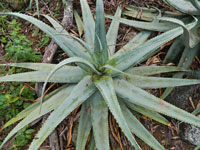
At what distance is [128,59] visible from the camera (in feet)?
3.47

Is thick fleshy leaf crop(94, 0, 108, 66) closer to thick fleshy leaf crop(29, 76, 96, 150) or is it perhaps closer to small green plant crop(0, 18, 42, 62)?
thick fleshy leaf crop(29, 76, 96, 150)

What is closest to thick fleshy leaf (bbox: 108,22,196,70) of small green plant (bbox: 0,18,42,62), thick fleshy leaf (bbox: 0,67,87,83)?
thick fleshy leaf (bbox: 0,67,87,83)

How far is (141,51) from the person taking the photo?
1.02m

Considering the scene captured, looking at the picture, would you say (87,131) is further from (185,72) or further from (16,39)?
(16,39)

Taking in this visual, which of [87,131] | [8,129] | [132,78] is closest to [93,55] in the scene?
[132,78]

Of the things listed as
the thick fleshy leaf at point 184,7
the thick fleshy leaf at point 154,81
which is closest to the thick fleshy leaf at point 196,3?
the thick fleshy leaf at point 184,7

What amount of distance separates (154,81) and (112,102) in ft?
1.22

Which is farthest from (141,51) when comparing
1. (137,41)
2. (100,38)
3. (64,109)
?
(64,109)

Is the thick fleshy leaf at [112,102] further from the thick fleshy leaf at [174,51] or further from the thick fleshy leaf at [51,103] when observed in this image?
the thick fleshy leaf at [174,51]

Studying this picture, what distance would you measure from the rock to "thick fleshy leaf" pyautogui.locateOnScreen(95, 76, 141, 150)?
75cm

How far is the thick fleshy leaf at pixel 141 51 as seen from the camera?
1021 millimetres

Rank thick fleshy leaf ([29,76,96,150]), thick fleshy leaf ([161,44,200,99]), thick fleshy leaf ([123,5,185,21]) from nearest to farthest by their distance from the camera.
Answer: thick fleshy leaf ([29,76,96,150]) < thick fleshy leaf ([161,44,200,99]) < thick fleshy leaf ([123,5,185,21])

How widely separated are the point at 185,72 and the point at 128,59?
58cm

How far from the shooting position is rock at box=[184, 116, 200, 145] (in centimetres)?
139
